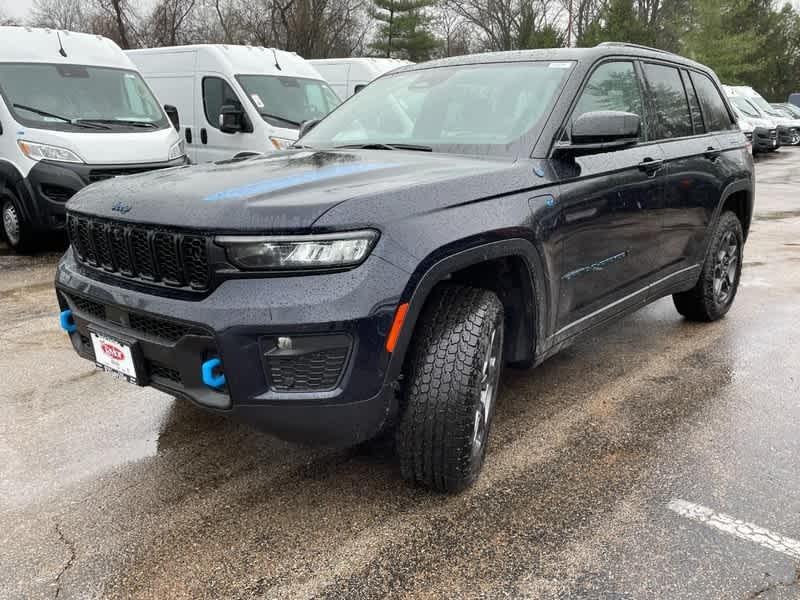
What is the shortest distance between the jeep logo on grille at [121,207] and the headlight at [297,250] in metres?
0.49

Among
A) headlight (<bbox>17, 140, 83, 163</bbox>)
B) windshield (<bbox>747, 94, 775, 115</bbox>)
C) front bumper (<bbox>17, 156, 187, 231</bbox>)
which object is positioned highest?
headlight (<bbox>17, 140, 83, 163</bbox>)

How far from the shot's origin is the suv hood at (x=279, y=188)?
2283 millimetres

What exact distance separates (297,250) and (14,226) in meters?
6.54

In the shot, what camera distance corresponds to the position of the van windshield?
7410 millimetres

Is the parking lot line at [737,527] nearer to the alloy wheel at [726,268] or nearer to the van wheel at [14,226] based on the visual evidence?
the alloy wheel at [726,268]

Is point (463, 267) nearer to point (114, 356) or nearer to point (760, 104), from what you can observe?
point (114, 356)

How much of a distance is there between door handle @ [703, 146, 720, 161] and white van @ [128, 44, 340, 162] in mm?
6037

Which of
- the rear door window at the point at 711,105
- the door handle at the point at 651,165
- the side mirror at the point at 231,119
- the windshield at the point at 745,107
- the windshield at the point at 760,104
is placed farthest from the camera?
the windshield at the point at 760,104

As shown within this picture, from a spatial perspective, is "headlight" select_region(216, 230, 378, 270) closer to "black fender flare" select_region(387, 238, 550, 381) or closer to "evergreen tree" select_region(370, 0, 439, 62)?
"black fender flare" select_region(387, 238, 550, 381)

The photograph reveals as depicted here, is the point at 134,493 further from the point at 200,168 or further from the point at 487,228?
the point at 487,228

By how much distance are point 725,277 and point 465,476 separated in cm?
322

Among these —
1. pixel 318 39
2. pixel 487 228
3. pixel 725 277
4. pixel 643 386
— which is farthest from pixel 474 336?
pixel 318 39

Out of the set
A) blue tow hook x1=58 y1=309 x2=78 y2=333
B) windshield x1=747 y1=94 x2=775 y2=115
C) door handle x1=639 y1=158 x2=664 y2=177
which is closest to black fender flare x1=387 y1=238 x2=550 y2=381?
door handle x1=639 y1=158 x2=664 y2=177

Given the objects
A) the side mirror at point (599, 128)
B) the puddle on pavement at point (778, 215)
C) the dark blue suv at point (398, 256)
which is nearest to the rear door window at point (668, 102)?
the dark blue suv at point (398, 256)
